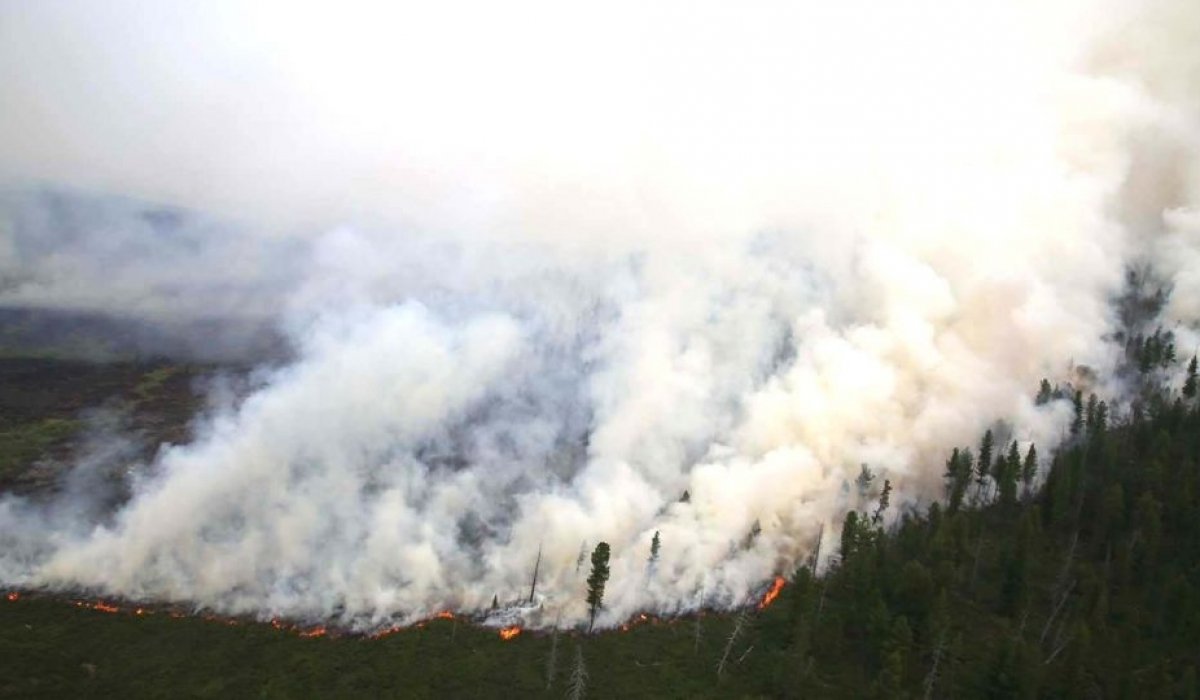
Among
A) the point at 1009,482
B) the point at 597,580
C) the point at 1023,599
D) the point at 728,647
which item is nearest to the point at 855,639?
the point at 728,647

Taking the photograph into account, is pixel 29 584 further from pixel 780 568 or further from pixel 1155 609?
pixel 1155 609

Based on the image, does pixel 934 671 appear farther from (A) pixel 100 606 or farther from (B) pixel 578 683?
(A) pixel 100 606

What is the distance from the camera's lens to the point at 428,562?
198 m

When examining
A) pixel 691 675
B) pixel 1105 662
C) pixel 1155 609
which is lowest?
pixel 691 675

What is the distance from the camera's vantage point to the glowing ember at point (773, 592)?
184 metres

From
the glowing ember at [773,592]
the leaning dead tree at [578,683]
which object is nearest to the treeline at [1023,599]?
the glowing ember at [773,592]

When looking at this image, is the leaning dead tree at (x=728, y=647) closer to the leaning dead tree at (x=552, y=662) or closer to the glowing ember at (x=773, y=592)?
the glowing ember at (x=773, y=592)

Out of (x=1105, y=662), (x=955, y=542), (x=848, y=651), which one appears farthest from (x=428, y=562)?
(x=1105, y=662)

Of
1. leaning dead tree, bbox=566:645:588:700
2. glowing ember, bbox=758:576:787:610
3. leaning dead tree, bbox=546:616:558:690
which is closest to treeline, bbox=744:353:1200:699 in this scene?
glowing ember, bbox=758:576:787:610

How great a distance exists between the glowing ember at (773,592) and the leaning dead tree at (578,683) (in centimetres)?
5272

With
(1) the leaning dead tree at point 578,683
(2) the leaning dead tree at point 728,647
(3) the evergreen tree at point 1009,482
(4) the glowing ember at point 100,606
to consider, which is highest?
(3) the evergreen tree at point 1009,482

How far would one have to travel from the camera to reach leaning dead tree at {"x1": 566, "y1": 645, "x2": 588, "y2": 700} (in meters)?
142

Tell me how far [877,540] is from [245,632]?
146069 mm

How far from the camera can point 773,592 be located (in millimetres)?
190375
